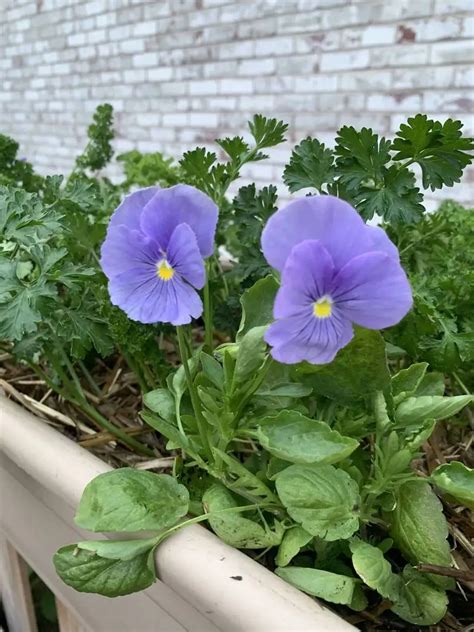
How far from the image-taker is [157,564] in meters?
0.43

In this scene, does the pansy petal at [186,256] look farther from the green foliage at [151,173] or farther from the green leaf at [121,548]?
the green foliage at [151,173]

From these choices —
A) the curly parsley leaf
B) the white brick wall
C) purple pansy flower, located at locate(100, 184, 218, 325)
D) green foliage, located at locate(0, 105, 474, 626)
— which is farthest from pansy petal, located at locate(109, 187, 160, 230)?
the white brick wall

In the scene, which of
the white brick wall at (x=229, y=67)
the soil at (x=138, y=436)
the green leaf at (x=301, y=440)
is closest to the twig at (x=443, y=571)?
the soil at (x=138, y=436)

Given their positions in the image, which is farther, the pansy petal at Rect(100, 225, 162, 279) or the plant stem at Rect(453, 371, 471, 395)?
the plant stem at Rect(453, 371, 471, 395)

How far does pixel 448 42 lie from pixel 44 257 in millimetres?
2021

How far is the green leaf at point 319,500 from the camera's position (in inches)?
15.8

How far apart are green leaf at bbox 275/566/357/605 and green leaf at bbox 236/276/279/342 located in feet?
0.55

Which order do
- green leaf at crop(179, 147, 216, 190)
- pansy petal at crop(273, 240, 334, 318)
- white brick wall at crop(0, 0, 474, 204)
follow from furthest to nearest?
white brick wall at crop(0, 0, 474, 204) < green leaf at crop(179, 147, 216, 190) < pansy petal at crop(273, 240, 334, 318)

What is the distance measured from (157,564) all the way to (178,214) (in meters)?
0.24

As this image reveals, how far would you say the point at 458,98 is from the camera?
215 centimetres

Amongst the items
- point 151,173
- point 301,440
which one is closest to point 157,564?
point 301,440

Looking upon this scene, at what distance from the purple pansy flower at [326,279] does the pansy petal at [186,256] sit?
0.20ft

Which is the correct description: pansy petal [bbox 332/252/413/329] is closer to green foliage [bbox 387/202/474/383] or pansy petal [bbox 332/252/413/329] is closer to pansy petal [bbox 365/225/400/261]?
pansy petal [bbox 365/225/400/261]

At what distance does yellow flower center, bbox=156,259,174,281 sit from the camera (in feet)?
1.38
